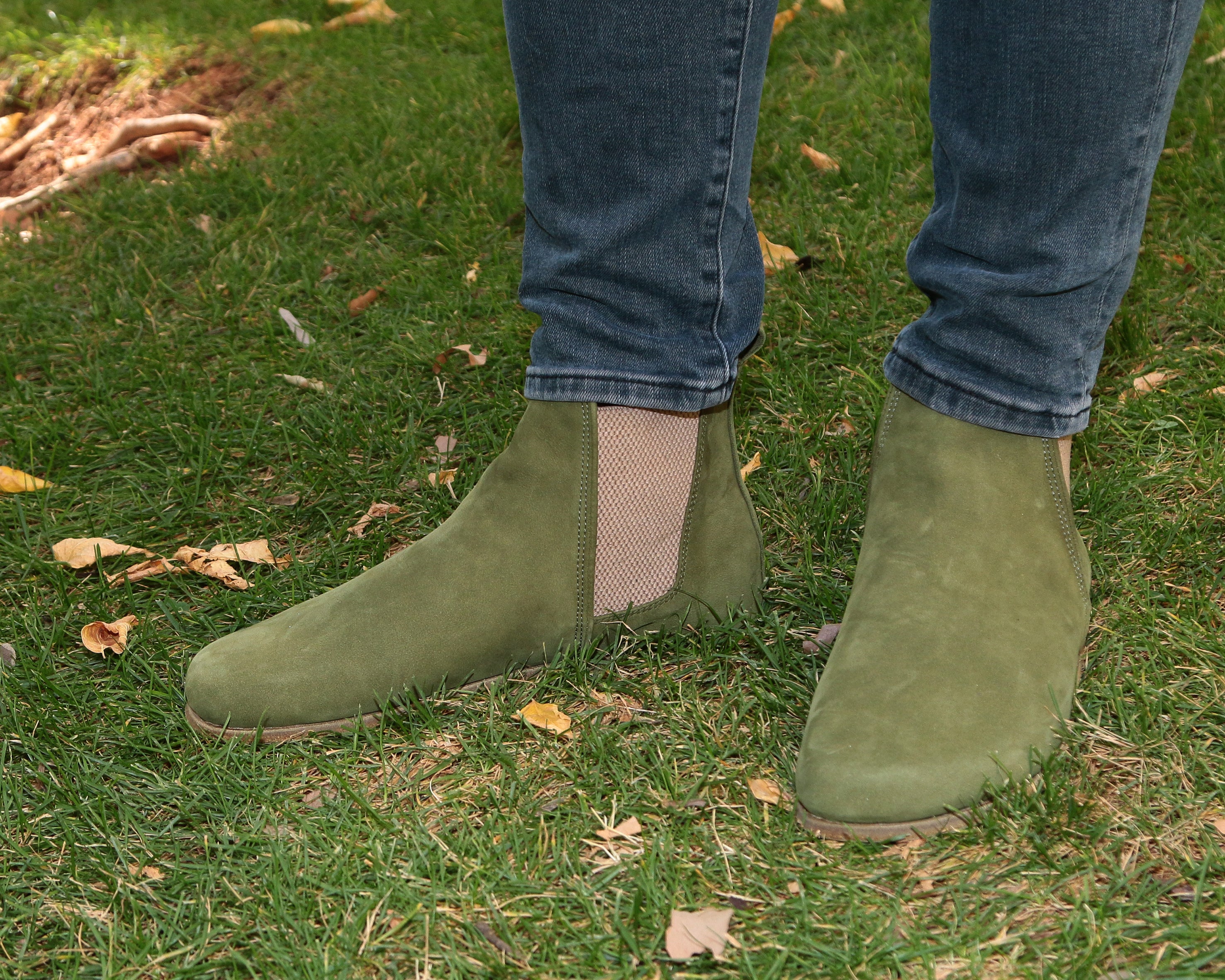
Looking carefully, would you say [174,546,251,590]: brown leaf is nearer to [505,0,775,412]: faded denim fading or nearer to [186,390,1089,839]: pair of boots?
[186,390,1089,839]: pair of boots

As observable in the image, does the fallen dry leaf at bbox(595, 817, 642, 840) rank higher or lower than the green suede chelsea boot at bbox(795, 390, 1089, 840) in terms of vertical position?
lower

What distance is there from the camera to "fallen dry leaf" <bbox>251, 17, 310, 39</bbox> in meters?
3.73

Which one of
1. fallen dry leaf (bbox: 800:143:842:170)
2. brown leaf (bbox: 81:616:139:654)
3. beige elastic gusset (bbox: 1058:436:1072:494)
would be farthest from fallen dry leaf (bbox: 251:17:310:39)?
beige elastic gusset (bbox: 1058:436:1072:494)

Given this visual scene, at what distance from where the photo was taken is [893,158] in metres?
2.63

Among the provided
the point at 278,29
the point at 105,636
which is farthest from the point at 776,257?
the point at 278,29

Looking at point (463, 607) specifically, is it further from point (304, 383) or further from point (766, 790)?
point (304, 383)

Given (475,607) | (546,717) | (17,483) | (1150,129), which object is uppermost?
(1150,129)

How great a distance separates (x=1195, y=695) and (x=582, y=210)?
0.90 meters

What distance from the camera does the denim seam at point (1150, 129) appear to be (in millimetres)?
1061

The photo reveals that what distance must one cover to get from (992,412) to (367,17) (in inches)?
126

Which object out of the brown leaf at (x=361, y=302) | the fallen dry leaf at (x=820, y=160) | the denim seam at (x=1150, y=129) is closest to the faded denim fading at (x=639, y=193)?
the denim seam at (x=1150, y=129)

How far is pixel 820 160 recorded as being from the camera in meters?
2.68

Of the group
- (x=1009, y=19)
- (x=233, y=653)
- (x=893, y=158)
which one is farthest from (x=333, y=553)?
(x=893, y=158)

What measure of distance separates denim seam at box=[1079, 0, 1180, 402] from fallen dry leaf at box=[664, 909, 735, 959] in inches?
27.6
